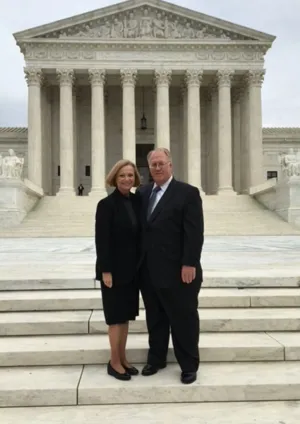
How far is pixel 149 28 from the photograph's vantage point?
3812 cm

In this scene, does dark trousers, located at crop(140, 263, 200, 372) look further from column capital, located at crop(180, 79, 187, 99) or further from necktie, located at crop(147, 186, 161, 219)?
column capital, located at crop(180, 79, 187, 99)

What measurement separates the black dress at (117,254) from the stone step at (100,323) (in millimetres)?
1053

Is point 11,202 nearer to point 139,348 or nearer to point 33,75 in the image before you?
point 33,75

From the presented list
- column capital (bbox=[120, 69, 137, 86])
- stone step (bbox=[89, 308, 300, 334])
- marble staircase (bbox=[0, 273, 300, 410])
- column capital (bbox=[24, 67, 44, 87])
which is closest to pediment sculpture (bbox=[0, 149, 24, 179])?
column capital (bbox=[24, 67, 44, 87])

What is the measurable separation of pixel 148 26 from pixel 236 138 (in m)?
13.4

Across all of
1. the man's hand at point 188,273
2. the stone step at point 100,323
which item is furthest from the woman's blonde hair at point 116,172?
the stone step at point 100,323

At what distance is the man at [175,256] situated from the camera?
4.37 metres

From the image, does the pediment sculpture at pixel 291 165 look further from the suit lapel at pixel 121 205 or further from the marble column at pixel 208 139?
the suit lapel at pixel 121 205

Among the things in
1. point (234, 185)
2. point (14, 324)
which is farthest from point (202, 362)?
point (234, 185)

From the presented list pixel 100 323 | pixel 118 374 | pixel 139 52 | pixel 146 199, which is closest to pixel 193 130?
pixel 139 52

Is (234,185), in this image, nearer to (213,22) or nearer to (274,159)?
(274,159)

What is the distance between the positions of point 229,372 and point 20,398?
2.21 m

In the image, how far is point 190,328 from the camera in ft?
14.7

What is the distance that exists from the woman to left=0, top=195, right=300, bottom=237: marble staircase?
742 inches
